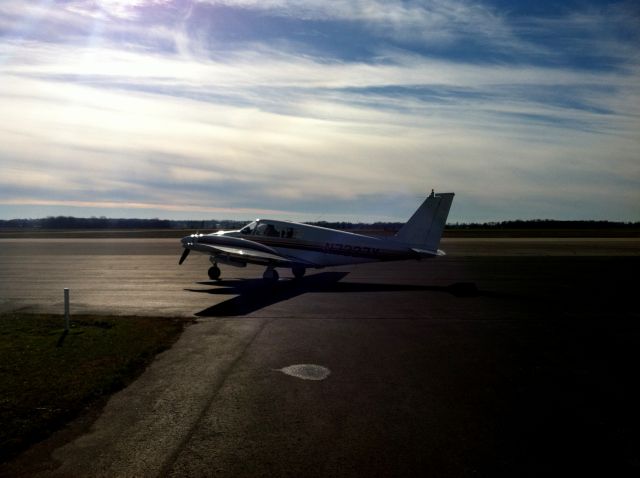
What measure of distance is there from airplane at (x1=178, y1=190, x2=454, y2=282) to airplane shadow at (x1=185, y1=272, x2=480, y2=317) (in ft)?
3.15

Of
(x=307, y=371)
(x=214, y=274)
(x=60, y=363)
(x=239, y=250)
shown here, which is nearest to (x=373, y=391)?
(x=307, y=371)

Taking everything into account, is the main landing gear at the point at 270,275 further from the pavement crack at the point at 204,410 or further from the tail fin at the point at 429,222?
the pavement crack at the point at 204,410

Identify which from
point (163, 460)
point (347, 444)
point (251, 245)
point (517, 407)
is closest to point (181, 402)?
point (163, 460)

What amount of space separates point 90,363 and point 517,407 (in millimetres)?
7848

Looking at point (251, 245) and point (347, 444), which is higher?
point (251, 245)

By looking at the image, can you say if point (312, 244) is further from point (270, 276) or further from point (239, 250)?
point (239, 250)

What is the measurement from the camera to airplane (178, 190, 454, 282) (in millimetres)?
22812

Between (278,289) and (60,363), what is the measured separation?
1217cm

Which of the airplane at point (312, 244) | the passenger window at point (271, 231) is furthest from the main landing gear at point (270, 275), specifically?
the passenger window at point (271, 231)

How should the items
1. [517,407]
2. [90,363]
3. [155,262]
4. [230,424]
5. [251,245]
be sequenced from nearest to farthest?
[230,424]
[517,407]
[90,363]
[251,245]
[155,262]

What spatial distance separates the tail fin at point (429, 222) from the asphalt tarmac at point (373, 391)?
201 inches

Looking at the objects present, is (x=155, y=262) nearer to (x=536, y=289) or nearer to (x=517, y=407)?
(x=536, y=289)

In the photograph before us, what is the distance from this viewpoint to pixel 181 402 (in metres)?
7.68

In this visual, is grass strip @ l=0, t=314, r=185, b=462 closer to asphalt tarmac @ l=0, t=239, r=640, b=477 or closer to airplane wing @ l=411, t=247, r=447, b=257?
asphalt tarmac @ l=0, t=239, r=640, b=477
